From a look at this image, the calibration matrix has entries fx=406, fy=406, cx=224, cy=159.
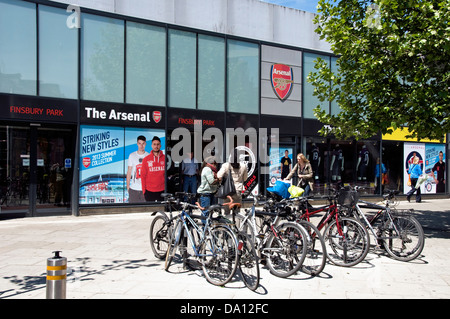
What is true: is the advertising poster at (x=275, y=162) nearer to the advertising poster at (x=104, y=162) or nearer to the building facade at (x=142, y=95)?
the building facade at (x=142, y=95)

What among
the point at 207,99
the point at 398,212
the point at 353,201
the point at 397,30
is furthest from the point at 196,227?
the point at 207,99

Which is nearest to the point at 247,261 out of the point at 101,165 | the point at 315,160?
the point at 101,165

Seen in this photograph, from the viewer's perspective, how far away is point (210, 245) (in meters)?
5.43

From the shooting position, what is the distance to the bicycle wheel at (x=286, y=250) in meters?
5.53

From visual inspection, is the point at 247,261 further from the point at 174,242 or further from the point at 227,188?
the point at 227,188

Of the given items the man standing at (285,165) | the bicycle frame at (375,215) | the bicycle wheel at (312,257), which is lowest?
the bicycle wheel at (312,257)

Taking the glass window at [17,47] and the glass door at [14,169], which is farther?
the glass door at [14,169]

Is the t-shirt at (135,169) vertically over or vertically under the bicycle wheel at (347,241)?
over

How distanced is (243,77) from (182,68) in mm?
2542

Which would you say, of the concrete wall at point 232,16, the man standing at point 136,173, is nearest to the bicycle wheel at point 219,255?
the man standing at point 136,173

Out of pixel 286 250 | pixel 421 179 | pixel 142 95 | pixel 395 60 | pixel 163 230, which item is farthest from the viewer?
pixel 421 179

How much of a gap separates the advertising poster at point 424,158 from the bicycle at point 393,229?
13.2m

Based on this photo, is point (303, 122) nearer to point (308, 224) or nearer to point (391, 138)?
point (391, 138)

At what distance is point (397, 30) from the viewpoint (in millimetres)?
8914
